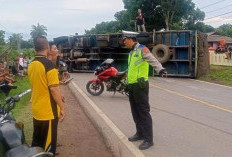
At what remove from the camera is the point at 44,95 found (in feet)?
16.3

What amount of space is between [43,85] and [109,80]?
305 inches

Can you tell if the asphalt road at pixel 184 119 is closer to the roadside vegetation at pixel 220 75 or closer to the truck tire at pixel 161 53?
the roadside vegetation at pixel 220 75

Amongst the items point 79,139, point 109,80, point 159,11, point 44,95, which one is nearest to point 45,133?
point 44,95

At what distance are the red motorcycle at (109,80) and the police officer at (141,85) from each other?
5.59 metres

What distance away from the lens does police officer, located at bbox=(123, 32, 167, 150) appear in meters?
6.51

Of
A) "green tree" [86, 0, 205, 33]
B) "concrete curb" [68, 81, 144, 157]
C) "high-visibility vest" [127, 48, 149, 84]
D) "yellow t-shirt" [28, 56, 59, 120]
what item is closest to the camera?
"yellow t-shirt" [28, 56, 59, 120]

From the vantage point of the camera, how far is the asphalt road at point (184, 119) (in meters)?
6.44

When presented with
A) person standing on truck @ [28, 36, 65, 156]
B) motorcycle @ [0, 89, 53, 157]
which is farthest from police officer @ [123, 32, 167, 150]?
motorcycle @ [0, 89, 53, 157]

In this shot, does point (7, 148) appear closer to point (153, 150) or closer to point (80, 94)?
point (153, 150)

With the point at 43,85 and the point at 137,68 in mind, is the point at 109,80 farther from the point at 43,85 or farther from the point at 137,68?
the point at 43,85

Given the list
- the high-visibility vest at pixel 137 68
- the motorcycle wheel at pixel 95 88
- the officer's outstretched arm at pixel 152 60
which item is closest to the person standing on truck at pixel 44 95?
the high-visibility vest at pixel 137 68

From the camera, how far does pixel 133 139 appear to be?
6930 millimetres

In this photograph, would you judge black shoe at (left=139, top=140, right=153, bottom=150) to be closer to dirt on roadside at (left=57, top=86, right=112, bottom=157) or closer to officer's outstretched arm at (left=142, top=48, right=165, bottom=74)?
dirt on roadside at (left=57, top=86, right=112, bottom=157)

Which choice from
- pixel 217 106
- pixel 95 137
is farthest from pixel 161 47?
pixel 95 137
